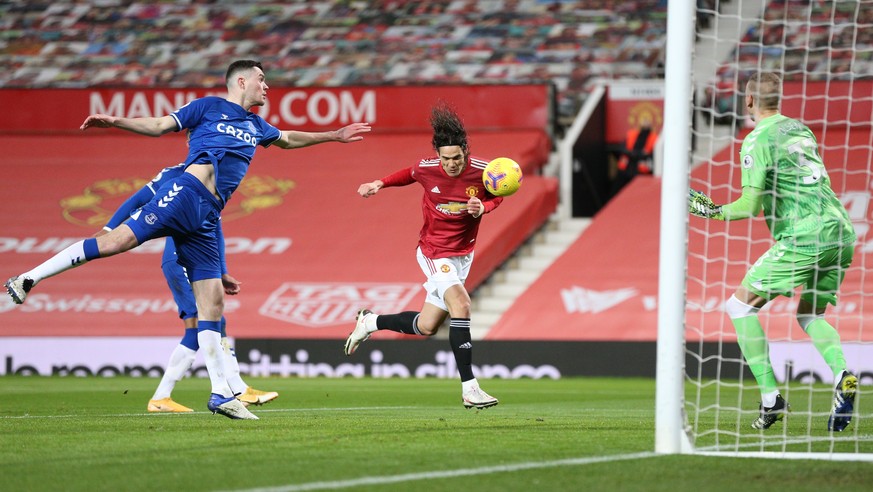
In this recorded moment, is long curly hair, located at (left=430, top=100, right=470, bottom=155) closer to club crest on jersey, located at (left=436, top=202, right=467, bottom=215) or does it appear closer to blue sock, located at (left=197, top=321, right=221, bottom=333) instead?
club crest on jersey, located at (left=436, top=202, right=467, bottom=215)

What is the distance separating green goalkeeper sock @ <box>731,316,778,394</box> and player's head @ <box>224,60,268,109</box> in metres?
3.26

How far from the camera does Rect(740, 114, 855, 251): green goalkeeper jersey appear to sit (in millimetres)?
7082

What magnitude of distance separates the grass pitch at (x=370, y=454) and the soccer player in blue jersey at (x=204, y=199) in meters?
0.53

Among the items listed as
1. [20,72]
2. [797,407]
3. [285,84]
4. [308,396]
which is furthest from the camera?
[20,72]

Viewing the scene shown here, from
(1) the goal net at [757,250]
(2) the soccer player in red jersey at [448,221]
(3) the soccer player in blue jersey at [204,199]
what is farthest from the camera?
(2) the soccer player in red jersey at [448,221]

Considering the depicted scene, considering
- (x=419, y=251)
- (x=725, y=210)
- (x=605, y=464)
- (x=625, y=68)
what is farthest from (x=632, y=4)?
(x=605, y=464)

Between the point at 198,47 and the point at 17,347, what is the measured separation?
324 inches

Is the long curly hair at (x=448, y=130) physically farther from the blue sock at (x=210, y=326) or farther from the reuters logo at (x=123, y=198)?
the reuters logo at (x=123, y=198)

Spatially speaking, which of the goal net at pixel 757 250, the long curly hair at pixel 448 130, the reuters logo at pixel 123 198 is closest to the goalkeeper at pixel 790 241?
the goal net at pixel 757 250

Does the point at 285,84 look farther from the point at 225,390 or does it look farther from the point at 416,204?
the point at 225,390

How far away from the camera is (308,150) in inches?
803

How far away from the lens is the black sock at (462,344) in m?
8.01

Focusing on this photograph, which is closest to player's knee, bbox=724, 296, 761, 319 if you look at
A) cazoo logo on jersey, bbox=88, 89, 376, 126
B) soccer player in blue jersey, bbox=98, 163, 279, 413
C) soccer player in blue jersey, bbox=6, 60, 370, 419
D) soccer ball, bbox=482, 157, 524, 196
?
soccer ball, bbox=482, 157, 524, 196

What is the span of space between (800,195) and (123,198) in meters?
14.1
